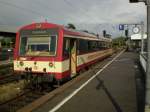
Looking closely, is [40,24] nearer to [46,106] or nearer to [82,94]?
[82,94]

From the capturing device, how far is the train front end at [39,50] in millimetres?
13758

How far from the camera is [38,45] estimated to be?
1443 centimetres

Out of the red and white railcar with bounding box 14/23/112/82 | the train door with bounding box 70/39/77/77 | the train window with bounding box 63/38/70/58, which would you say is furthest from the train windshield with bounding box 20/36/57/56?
the train door with bounding box 70/39/77/77

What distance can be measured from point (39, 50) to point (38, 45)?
26cm

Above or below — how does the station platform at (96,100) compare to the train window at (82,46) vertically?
below

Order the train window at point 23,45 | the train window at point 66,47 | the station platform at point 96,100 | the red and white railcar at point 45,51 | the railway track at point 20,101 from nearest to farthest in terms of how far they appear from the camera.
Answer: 1. the station platform at point 96,100
2. the railway track at point 20,101
3. the red and white railcar at point 45,51
4. the train window at point 66,47
5. the train window at point 23,45

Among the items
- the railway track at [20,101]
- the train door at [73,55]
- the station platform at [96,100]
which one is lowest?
the railway track at [20,101]

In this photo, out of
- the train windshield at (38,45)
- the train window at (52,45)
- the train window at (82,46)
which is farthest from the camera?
the train window at (82,46)

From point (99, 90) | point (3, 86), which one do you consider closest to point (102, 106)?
point (99, 90)

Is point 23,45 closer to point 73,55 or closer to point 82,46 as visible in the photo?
point 73,55

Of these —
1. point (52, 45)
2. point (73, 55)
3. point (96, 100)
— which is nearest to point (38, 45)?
point (52, 45)

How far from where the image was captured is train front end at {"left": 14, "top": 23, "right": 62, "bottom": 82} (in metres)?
13.8

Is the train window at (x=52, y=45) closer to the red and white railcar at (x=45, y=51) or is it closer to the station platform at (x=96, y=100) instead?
the red and white railcar at (x=45, y=51)

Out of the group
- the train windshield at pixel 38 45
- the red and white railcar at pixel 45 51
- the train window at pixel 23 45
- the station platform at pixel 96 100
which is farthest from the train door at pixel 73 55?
the station platform at pixel 96 100
